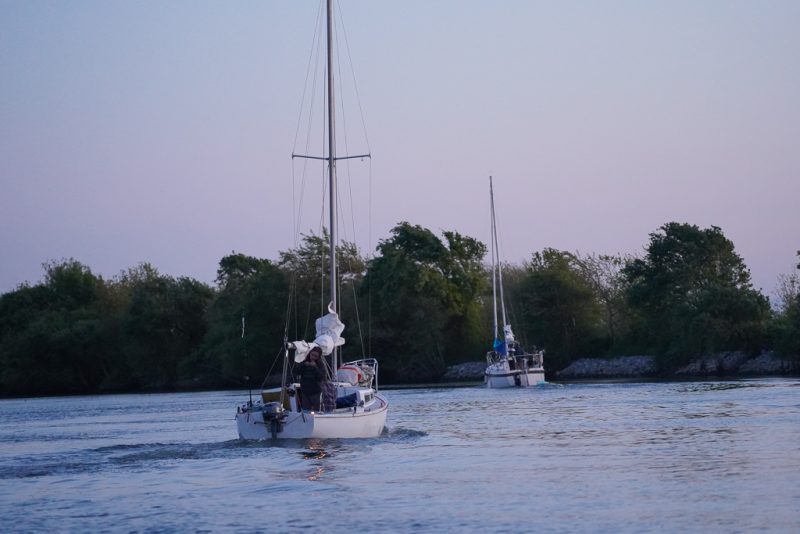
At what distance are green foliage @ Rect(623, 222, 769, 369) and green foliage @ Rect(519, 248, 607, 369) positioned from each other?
466cm

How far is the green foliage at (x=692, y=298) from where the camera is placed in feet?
272

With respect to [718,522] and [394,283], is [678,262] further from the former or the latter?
[718,522]

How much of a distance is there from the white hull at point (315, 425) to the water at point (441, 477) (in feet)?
1.08

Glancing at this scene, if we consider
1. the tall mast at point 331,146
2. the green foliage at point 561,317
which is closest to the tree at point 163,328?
the green foliage at point 561,317

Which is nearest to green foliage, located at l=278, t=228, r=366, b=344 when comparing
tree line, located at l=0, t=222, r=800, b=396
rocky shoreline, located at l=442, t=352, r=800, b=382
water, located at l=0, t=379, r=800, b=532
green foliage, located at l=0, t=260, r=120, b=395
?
tree line, located at l=0, t=222, r=800, b=396

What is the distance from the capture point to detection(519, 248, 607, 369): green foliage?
322 ft

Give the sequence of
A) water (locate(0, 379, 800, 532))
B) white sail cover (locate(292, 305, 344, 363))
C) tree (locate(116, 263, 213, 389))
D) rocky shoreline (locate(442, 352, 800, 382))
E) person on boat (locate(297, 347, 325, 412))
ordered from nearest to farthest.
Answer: water (locate(0, 379, 800, 532)) < person on boat (locate(297, 347, 325, 412)) < white sail cover (locate(292, 305, 344, 363)) < rocky shoreline (locate(442, 352, 800, 382)) < tree (locate(116, 263, 213, 389))

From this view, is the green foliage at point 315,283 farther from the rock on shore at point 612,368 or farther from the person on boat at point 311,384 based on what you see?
the person on boat at point 311,384

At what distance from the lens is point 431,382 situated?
328 ft


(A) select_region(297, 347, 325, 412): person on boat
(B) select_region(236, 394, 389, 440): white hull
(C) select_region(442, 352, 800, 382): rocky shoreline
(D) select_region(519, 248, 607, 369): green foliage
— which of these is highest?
(D) select_region(519, 248, 607, 369): green foliage

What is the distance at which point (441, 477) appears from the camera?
23.5 metres

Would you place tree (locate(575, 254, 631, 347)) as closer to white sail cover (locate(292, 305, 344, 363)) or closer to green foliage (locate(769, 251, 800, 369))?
green foliage (locate(769, 251, 800, 369))

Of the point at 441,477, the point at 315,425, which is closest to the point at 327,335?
the point at 315,425

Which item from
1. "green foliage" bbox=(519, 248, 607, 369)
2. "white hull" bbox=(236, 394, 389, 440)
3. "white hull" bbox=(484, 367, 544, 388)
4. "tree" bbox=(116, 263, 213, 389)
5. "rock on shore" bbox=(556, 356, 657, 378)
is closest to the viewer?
"white hull" bbox=(236, 394, 389, 440)
